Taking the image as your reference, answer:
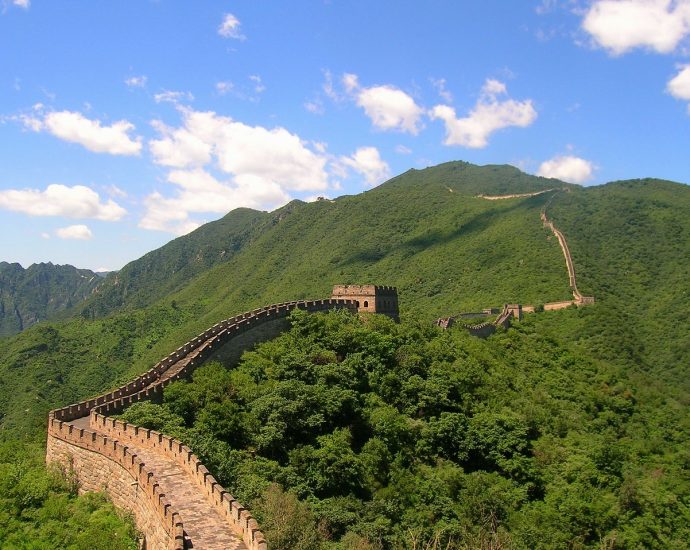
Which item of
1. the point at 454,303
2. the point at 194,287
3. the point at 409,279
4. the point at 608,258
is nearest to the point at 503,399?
the point at 454,303

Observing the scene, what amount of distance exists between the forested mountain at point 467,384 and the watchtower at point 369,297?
2291 millimetres

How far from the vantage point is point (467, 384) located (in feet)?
117

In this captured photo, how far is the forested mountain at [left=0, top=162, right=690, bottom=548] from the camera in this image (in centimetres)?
2539

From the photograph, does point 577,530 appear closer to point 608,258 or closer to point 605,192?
point 608,258

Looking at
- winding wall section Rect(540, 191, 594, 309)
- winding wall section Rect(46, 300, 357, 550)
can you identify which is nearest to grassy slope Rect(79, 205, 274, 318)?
winding wall section Rect(540, 191, 594, 309)

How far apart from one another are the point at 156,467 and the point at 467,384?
2054cm

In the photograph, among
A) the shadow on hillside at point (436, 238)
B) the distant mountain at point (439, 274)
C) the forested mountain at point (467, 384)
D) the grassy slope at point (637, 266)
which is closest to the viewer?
the forested mountain at point (467, 384)

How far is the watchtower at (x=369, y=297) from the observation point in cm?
4253

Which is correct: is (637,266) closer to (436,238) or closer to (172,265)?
(436,238)

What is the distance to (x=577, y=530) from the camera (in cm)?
2720

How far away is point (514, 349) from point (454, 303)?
69.0 ft

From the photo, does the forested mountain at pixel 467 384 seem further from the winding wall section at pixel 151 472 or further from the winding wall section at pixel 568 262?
the winding wall section at pixel 151 472

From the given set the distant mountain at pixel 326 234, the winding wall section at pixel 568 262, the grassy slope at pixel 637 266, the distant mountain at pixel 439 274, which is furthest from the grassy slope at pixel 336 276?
the grassy slope at pixel 637 266

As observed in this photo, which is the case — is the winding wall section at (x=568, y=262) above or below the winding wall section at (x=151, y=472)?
above
